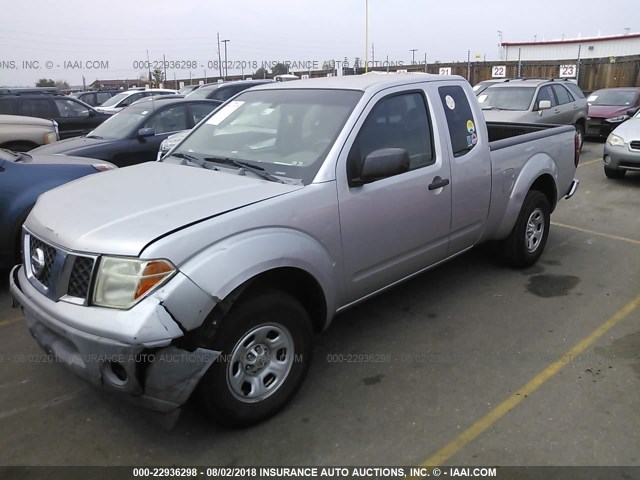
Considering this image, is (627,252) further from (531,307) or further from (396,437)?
(396,437)

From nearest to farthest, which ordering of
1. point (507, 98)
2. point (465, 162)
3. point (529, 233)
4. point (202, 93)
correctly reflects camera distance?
point (465, 162)
point (529, 233)
point (507, 98)
point (202, 93)

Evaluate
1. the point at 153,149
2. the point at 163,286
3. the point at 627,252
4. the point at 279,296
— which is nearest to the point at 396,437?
the point at 279,296

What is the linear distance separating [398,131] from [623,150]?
6.98m

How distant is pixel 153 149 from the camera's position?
326 inches

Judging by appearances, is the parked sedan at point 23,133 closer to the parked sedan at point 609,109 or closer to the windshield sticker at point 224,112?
the windshield sticker at point 224,112

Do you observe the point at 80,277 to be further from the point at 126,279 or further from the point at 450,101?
the point at 450,101

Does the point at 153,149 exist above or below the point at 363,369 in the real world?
above

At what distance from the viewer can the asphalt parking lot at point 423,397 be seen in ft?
8.96

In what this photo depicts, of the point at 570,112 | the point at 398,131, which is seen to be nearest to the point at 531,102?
the point at 570,112

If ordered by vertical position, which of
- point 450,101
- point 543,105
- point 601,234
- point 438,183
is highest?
point 450,101

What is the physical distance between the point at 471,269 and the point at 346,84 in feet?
8.08

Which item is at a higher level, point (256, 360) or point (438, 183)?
point (438, 183)

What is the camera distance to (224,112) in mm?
4160

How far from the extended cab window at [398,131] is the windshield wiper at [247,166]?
49cm
